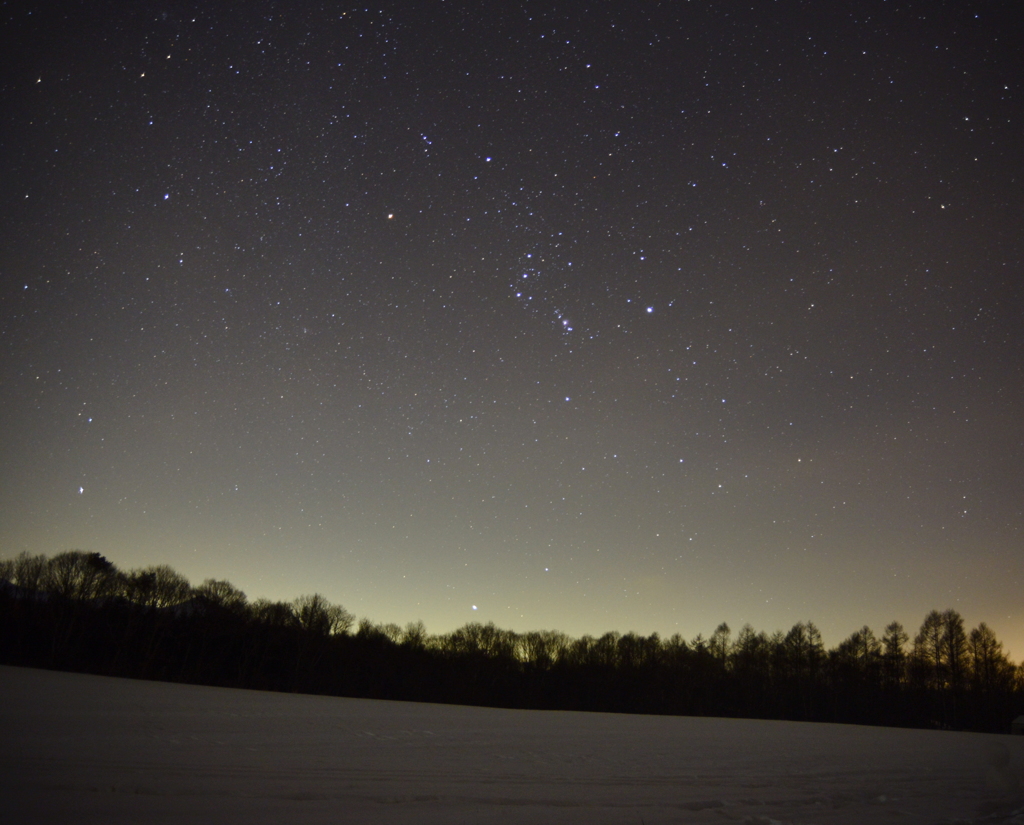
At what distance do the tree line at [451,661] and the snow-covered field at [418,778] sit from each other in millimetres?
48515

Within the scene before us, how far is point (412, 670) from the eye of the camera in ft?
226

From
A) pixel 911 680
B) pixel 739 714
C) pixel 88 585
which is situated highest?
pixel 88 585

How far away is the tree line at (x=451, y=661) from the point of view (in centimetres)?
5472

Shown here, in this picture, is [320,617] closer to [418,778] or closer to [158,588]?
[158,588]

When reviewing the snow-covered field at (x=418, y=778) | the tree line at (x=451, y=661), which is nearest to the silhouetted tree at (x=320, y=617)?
the tree line at (x=451, y=661)

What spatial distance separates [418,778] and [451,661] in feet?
232

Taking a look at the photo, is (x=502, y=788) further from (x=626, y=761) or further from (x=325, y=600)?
(x=325, y=600)

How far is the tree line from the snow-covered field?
48515 mm

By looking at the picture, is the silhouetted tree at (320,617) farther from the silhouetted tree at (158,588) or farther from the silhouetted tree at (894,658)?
the silhouetted tree at (894,658)

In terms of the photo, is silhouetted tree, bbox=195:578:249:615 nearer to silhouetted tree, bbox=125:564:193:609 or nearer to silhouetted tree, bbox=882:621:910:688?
silhouetted tree, bbox=125:564:193:609

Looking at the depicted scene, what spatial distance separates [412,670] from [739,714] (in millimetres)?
35364

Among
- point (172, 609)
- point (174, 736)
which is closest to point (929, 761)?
point (174, 736)

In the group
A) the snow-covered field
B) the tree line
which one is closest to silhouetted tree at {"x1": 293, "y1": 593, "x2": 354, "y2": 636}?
the tree line

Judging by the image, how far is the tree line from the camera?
5472cm
